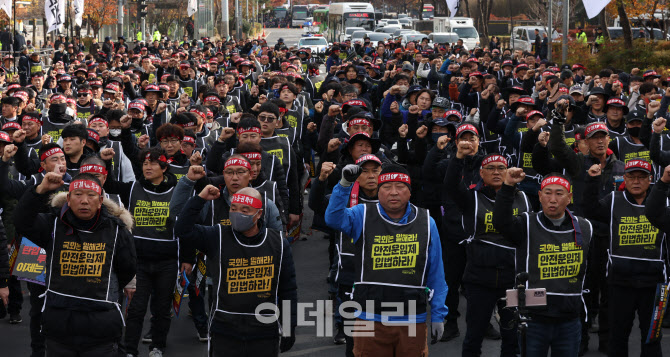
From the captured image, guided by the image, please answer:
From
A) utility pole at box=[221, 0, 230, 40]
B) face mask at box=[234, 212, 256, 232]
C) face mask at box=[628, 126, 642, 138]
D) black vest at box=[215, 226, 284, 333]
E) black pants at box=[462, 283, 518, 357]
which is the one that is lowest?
black pants at box=[462, 283, 518, 357]

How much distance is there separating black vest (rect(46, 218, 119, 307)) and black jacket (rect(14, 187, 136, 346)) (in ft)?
0.13

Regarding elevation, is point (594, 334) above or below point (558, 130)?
below

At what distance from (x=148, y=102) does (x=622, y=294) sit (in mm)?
8298

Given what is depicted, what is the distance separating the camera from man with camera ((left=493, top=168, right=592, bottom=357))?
6383 millimetres

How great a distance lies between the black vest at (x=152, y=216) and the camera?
793 cm

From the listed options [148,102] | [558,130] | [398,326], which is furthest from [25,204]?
[148,102]

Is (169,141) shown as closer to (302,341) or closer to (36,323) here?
(36,323)

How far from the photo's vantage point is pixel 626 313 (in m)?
7.39

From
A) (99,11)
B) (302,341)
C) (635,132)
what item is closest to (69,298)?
(302,341)

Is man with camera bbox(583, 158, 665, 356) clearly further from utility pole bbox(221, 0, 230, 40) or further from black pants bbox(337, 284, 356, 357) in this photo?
utility pole bbox(221, 0, 230, 40)

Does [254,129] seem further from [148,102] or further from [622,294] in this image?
[148,102]

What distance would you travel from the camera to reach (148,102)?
1366 cm

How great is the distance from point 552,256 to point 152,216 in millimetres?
3419

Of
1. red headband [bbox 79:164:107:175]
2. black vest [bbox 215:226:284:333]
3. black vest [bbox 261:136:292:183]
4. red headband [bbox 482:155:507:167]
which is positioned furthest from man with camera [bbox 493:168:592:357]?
black vest [bbox 261:136:292:183]
